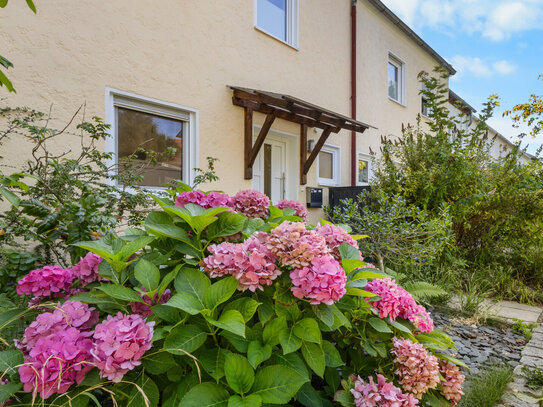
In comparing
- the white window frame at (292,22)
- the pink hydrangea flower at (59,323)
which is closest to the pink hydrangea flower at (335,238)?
the pink hydrangea flower at (59,323)

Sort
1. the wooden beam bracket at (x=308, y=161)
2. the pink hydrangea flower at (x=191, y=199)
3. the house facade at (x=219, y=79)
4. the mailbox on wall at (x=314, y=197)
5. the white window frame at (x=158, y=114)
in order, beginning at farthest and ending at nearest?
the mailbox on wall at (x=314, y=197), the wooden beam bracket at (x=308, y=161), the white window frame at (x=158, y=114), the house facade at (x=219, y=79), the pink hydrangea flower at (x=191, y=199)

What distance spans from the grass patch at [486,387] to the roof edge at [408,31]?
23.9 feet

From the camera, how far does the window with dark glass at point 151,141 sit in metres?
4.04

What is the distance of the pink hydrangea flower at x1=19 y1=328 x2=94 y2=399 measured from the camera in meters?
0.83

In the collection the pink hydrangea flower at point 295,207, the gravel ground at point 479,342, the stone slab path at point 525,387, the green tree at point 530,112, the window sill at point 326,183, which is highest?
the green tree at point 530,112

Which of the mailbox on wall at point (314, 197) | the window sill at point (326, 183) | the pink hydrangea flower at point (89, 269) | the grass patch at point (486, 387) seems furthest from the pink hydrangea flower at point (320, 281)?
the window sill at point (326, 183)

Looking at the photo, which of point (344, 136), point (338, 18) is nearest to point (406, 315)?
point (344, 136)

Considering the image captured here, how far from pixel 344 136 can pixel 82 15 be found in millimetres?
5396

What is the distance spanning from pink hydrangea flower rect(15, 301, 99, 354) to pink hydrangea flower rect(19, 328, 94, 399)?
0.14 feet

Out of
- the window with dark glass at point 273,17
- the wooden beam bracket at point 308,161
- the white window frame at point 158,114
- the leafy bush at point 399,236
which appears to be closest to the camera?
the leafy bush at point 399,236

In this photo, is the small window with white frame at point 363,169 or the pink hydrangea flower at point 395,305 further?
the small window with white frame at point 363,169

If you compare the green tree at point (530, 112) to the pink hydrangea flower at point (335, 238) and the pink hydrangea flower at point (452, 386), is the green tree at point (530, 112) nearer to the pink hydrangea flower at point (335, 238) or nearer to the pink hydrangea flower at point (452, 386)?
the pink hydrangea flower at point (452, 386)

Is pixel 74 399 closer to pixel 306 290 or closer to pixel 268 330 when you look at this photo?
pixel 268 330

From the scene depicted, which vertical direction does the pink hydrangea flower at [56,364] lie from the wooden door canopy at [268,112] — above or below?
below
